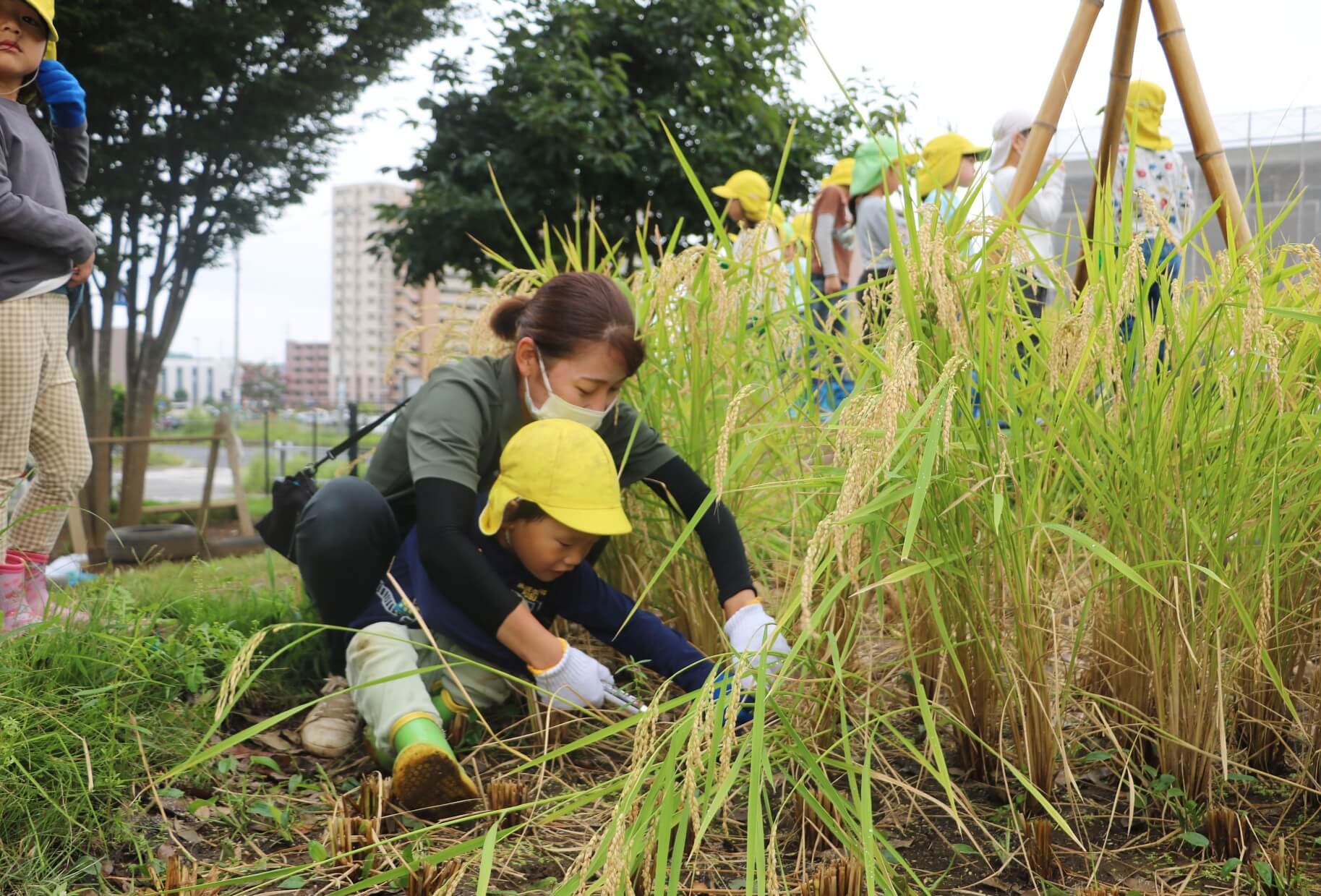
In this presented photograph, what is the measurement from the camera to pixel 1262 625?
121cm

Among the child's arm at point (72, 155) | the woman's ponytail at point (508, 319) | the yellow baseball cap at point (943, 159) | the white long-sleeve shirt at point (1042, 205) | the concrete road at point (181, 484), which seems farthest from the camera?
the concrete road at point (181, 484)

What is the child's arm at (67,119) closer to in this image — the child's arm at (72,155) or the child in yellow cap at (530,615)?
the child's arm at (72,155)

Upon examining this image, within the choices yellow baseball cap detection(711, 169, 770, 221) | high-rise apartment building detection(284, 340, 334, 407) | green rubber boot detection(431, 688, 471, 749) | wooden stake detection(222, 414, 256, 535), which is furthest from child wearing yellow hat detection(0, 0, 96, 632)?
high-rise apartment building detection(284, 340, 334, 407)

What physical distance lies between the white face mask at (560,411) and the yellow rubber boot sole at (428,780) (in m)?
0.73

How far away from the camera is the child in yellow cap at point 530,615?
1736mm

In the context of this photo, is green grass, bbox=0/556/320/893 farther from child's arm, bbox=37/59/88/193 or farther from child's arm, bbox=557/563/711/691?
child's arm, bbox=37/59/88/193

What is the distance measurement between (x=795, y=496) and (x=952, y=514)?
17.1 inches

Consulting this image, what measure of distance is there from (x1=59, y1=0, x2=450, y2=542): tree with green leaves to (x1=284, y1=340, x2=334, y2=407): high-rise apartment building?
113246 mm

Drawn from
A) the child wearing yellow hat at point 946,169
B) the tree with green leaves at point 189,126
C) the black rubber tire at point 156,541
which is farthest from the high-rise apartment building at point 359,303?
the child wearing yellow hat at point 946,169

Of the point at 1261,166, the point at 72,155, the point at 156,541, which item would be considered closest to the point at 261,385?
the point at 156,541

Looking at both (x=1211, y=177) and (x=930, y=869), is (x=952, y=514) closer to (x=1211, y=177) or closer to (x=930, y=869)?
(x=930, y=869)

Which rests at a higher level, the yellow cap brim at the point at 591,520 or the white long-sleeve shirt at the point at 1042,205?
the white long-sleeve shirt at the point at 1042,205

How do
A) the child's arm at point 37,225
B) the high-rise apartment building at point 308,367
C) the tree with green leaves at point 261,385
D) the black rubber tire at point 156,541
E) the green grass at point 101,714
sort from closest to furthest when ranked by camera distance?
1. the green grass at point 101,714
2. the child's arm at point 37,225
3. the black rubber tire at point 156,541
4. the tree with green leaves at point 261,385
5. the high-rise apartment building at point 308,367

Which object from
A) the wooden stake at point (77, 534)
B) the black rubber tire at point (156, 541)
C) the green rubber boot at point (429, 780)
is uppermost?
the green rubber boot at point (429, 780)
